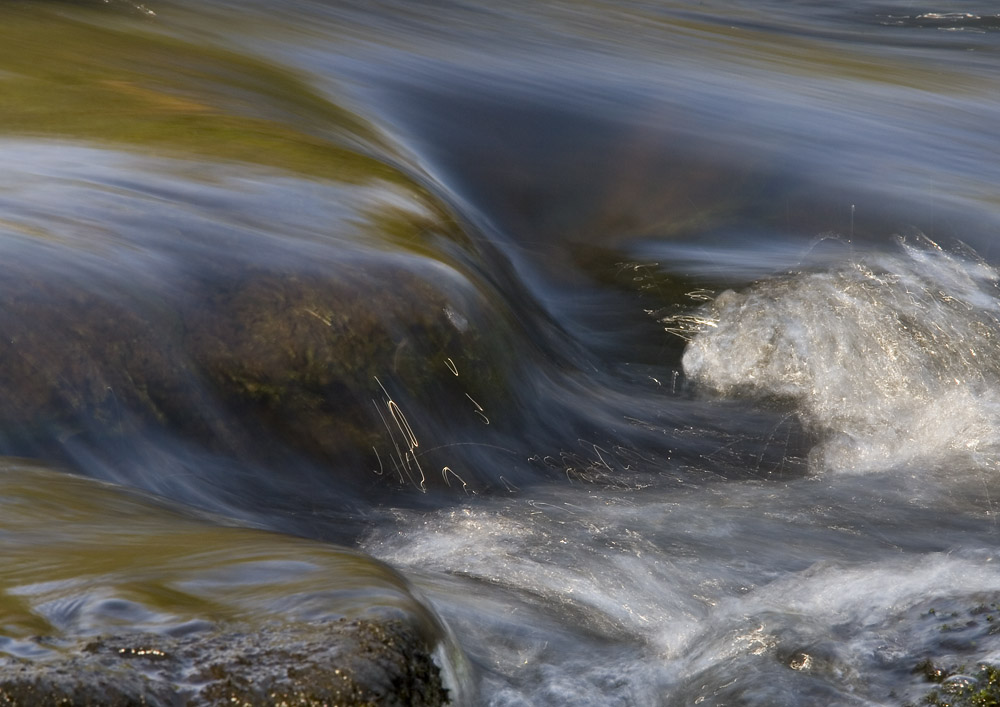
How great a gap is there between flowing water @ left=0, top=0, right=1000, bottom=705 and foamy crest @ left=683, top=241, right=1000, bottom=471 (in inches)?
0.7

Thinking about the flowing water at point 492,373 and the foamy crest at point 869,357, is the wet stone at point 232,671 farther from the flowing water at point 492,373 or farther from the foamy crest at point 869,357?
the foamy crest at point 869,357

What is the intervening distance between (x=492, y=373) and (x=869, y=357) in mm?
1792

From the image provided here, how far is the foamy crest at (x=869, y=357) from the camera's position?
5.09 metres

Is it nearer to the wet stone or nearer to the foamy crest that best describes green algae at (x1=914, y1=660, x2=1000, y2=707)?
the wet stone

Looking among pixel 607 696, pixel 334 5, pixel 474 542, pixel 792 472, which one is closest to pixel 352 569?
pixel 607 696

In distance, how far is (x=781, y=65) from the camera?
11.2m

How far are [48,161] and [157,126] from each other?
2.67 ft

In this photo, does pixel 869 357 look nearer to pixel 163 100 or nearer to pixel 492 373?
pixel 492 373

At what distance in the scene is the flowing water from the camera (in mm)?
3014

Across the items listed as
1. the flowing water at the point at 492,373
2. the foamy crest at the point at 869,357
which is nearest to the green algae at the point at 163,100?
the flowing water at the point at 492,373

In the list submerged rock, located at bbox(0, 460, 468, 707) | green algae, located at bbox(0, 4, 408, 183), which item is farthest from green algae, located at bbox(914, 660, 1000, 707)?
green algae, located at bbox(0, 4, 408, 183)

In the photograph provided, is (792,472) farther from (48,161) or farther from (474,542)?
(48,161)

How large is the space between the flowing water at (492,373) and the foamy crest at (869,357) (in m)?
0.02

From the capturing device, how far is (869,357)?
5.57 metres
